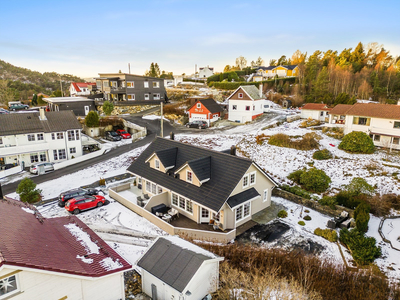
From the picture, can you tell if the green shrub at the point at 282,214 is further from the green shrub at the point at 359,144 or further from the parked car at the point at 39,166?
the parked car at the point at 39,166

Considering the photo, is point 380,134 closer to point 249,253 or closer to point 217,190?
point 217,190

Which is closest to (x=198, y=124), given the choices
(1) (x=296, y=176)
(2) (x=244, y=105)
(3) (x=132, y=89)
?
(2) (x=244, y=105)

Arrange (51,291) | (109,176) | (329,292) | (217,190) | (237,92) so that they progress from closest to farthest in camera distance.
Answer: (51,291)
(329,292)
(217,190)
(109,176)
(237,92)

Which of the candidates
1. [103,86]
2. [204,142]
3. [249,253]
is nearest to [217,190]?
[249,253]

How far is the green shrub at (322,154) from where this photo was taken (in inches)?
1346

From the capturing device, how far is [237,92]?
177 ft

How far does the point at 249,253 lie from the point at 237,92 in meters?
41.5

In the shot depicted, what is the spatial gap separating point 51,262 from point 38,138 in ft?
104

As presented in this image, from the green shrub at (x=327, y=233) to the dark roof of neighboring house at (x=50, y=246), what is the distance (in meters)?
15.7

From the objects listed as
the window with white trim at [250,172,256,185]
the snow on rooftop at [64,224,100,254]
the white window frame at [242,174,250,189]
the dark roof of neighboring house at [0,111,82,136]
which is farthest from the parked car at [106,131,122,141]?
the snow on rooftop at [64,224,100,254]

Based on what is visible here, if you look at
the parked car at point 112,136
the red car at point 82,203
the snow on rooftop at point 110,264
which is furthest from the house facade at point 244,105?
the snow on rooftop at point 110,264

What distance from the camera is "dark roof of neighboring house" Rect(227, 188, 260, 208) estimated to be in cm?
2103

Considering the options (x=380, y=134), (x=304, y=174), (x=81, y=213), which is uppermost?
(x=380, y=134)

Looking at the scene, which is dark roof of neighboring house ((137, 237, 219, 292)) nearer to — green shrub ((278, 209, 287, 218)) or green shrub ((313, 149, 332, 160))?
green shrub ((278, 209, 287, 218))
